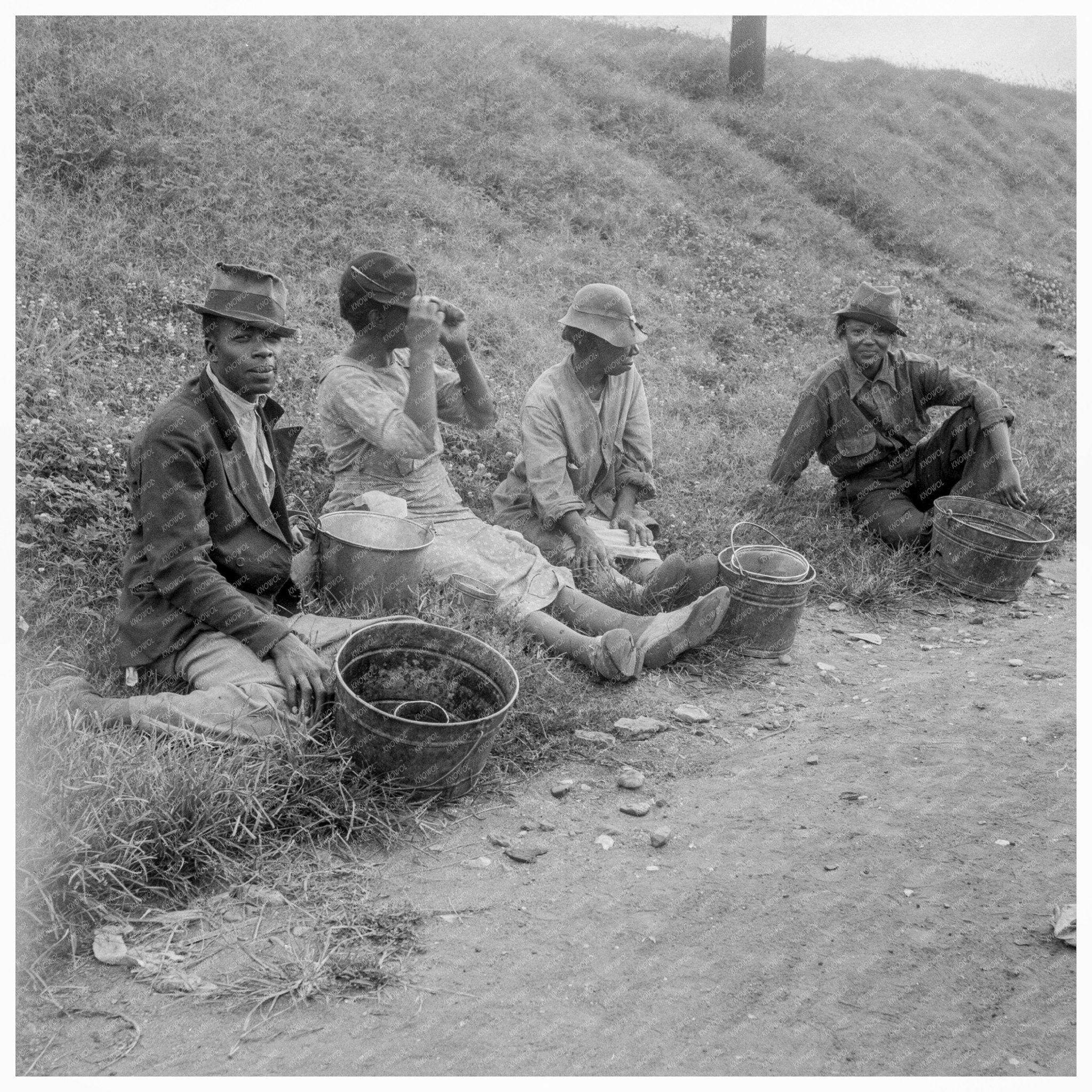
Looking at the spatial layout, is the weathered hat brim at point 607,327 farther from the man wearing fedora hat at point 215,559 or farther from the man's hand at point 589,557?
the man wearing fedora hat at point 215,559

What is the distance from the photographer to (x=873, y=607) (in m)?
5.37

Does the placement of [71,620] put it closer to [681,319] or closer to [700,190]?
[681,319]

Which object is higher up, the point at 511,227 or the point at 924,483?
the point at 511,227

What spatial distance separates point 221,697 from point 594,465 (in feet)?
7.81

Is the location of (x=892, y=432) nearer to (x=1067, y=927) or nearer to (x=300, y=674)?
(x=1067, y=927)

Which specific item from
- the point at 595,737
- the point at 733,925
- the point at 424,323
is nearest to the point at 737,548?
the point at 595,737

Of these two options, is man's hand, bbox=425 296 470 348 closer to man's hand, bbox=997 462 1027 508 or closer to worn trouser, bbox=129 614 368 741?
worn trouser, bbox=129 614 368 741

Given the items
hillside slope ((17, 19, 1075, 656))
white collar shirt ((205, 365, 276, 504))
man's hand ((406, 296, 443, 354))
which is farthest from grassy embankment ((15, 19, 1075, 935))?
man's hand ((406, 296, 443, 354))

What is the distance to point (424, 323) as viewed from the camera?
411 cm

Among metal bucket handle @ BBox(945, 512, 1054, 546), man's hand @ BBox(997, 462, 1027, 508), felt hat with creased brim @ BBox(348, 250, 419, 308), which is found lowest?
metal bucket handle @ BBox(945, 512, 1054, 546)

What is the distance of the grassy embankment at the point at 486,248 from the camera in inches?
157

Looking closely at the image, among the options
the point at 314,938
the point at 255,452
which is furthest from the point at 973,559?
the point at 314,938

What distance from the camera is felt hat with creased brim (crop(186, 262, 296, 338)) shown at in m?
3.36

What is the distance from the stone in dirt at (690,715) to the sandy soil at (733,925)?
57 millimetres
